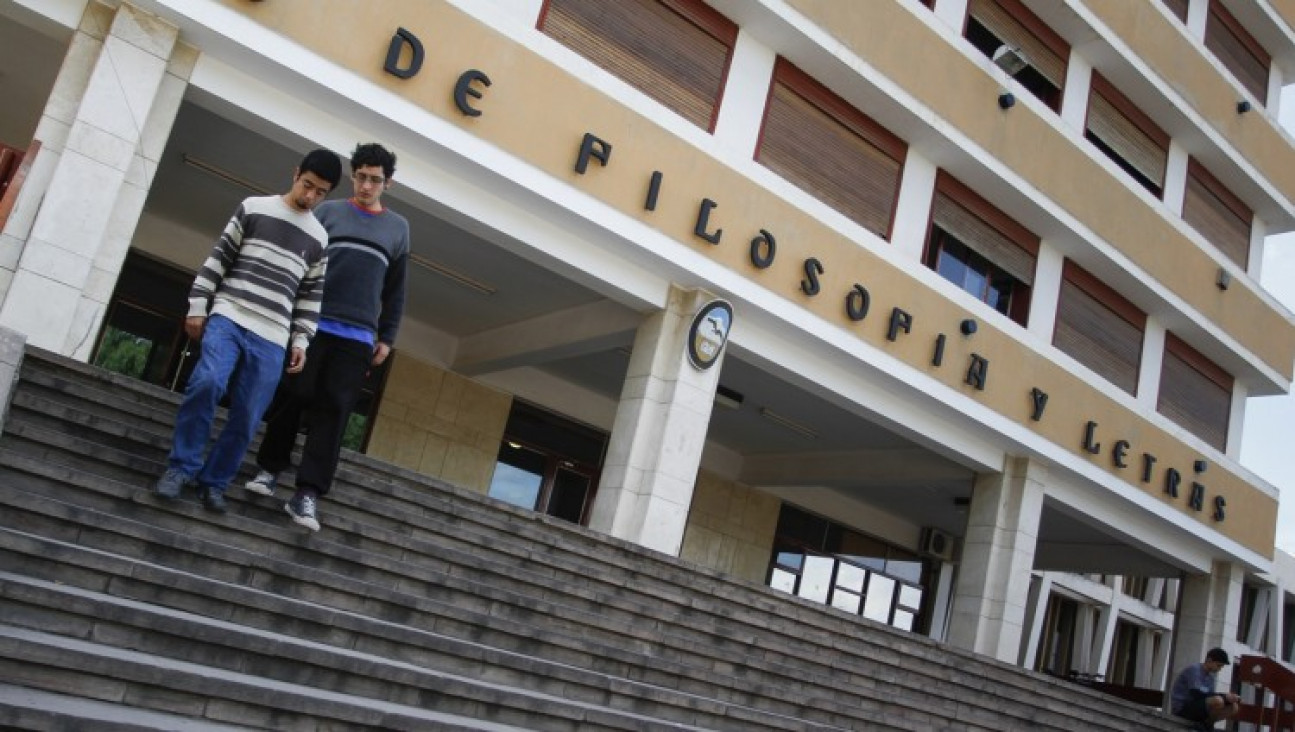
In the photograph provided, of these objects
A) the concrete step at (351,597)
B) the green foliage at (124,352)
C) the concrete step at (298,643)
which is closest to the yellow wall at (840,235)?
the green foliage at (124,352)

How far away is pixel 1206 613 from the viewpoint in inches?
707

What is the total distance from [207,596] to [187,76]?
216 inches

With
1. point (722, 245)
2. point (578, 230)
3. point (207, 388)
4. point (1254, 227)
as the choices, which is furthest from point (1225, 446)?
point (207, 388)

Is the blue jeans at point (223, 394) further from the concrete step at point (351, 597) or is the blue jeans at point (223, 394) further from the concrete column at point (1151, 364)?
the concrete column at point (1151, 364)

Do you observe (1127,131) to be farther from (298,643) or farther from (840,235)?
(298,643)

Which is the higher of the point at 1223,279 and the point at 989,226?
the point at 1223,279

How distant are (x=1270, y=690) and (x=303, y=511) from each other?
10.8m

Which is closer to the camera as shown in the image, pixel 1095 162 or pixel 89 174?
pixel 89 174

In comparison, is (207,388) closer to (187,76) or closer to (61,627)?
(61,627)

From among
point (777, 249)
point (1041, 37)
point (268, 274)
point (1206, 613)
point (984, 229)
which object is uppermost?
point (1041, 37)

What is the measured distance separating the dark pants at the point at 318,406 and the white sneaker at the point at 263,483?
1.8 inches

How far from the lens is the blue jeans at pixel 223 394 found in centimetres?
505

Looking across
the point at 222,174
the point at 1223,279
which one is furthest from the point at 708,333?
the point at 1223,279

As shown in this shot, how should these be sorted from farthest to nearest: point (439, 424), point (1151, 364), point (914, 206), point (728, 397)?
point (1151, 364) → point (439, 424) → point (728, 397) → point (914, 206)
